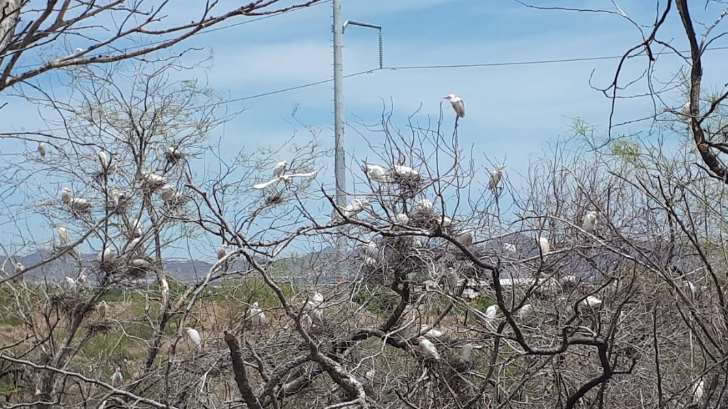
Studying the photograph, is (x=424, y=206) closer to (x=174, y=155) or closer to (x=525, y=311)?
(x=525, y=311)

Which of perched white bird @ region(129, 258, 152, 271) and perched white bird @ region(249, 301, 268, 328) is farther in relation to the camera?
perched white bird @ region(129, 258, 152, 271)

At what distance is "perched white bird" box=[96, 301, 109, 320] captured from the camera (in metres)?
5.68

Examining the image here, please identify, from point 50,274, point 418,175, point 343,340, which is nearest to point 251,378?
point 343,340

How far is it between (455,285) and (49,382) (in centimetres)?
250

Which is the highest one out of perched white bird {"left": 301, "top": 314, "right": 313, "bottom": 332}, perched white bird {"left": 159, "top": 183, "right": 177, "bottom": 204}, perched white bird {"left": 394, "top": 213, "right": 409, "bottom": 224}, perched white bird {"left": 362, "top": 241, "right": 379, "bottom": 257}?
perched white bird {"left": 394, "top": 213, "right": 409, "bottom": 224}

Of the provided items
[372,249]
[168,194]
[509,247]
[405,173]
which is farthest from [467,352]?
[168,194]

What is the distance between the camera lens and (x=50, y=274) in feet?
19.1

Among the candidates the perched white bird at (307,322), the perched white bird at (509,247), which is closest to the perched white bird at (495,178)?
the perched white bird at (509,247)

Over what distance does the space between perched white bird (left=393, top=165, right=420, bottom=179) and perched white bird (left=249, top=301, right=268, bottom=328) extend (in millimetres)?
1051

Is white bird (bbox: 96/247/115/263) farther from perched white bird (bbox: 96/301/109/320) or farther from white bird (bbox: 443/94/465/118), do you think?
→ white bird (bbox: 443/94/465/118)

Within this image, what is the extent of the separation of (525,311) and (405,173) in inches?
32.3

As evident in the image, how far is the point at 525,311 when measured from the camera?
4.04 m

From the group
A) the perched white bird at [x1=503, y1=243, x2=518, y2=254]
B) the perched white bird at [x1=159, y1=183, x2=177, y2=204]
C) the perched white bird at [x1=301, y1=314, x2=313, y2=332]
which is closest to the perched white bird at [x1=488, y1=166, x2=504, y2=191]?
the perched white bird at [x1=503, y1=243, x2=518, y2=254]

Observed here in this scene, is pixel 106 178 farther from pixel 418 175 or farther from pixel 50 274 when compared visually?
pixel 418 175
